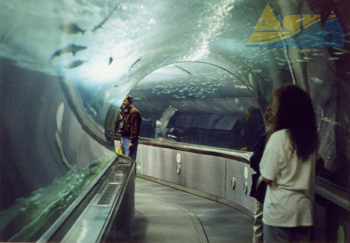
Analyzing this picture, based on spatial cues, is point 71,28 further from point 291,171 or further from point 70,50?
point 291,171

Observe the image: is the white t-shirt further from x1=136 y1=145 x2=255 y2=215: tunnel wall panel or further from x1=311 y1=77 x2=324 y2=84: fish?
x1=136 y1=145 x2=255 y2=215: tunnel wall panel

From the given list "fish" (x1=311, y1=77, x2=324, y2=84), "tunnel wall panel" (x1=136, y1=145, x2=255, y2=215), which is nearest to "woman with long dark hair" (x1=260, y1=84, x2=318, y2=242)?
"fish" (x1=311, y1=77, x2=324, y2=84)

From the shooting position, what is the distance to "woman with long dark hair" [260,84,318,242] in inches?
77.4

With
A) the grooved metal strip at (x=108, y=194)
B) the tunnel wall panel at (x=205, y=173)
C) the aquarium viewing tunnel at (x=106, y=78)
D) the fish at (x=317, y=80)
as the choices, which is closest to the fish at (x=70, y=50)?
the aquarium viewing tunnel at (x=106, y=78)

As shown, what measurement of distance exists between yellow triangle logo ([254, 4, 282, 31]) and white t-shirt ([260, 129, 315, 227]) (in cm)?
207

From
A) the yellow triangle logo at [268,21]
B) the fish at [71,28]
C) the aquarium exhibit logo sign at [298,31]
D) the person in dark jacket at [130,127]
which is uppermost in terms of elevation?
the yellow triangle logo at [268,21]

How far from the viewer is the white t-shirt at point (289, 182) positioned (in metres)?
1.96

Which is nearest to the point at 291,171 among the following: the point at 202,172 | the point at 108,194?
the point at 108,194

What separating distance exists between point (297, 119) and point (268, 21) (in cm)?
215

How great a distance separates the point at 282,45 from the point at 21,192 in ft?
11.4

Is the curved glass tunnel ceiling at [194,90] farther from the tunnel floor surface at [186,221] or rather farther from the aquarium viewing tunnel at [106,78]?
the tunnel floor surface at [186,221]

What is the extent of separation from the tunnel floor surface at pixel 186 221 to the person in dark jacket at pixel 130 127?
41.7 inches

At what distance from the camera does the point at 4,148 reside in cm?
128

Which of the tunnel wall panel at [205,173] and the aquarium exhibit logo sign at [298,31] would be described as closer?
the aquarium exhibit logo sign at [298,31]
